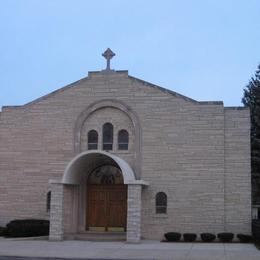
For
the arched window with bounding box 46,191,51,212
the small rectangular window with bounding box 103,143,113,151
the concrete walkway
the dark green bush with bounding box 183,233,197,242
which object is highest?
the small rectangular window with bounding box 103,143,113,151

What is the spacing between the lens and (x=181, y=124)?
90.7 ft

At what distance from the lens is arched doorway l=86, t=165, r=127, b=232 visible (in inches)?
1129

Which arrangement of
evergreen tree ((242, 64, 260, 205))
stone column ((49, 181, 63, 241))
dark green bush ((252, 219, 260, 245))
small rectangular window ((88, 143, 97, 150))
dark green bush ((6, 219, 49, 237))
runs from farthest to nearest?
1. evergreen tree ((242, 64, 260, 205))
2. small rectangular window ((88, 143, 97, 150))
3. dark green bush ((6, 219, 49, 237))
4. stone column ((49, 181, 63, 241))
5. dark green bush ((252, 219, 260, 245))

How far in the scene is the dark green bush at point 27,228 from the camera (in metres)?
26.8

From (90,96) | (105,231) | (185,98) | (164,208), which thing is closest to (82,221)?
(105,231)

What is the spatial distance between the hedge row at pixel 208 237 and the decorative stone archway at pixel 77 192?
5.94 feet

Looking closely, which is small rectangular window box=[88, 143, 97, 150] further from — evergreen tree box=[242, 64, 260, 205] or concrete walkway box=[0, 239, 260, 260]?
evergreen tree box=[242, 64, 260, 205]

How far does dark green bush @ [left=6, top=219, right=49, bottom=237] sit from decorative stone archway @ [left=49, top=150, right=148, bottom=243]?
1134 millimetres

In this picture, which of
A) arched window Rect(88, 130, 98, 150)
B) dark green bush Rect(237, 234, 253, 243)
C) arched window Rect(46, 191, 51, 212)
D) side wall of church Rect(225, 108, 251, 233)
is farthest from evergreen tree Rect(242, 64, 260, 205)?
arched window Rect(46, 191, 51, 212)

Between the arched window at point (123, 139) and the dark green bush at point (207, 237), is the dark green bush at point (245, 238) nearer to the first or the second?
the dark green bush at point (207, 237)

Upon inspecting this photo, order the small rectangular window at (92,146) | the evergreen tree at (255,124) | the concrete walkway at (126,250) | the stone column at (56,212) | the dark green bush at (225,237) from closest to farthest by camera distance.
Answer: the concrete walkway at (126,250) → the dark green bush at (225,237) → the stone column at (56,212) → the small rectangular window at (92,146) → the evergreen tree at (255,124)

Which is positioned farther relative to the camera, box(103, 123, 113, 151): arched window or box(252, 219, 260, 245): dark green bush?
box(103, 123, 113, 151): arched window

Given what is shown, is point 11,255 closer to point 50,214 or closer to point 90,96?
point 50,214

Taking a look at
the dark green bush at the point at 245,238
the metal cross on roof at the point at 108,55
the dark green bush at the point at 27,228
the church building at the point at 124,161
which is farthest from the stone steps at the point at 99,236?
the metal cross on roof at the point at 108,55
